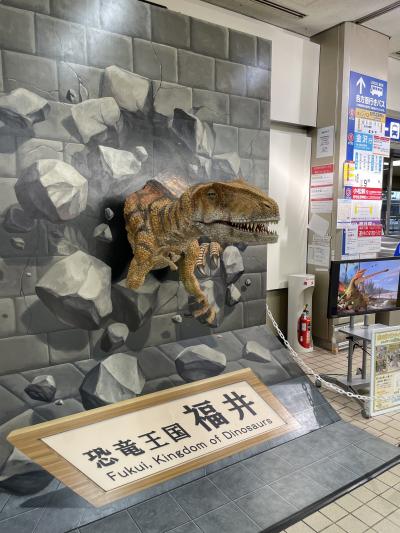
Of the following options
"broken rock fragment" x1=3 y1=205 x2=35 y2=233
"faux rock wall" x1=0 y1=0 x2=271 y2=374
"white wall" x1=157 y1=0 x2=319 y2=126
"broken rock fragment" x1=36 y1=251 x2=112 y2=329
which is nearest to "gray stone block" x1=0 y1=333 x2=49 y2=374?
"faux rock wall" x1=0 y1=0 x2=271 y2=374

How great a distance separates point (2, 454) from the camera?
1864 millimetres

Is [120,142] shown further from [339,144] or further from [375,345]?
[339,144]

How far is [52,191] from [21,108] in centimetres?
38

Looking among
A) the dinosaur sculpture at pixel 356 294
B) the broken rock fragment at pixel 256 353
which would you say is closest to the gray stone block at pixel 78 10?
the broken rock fragment at pixel 256 353

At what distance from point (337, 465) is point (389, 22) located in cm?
392

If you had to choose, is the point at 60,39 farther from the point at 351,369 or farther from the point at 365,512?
the point at 351,369

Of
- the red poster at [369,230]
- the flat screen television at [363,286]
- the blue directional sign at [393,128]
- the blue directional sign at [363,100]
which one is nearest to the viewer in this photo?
the flat screen television at [363,286]

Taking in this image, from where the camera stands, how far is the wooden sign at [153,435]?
1902 mm

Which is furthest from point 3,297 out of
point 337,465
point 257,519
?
point 337,465

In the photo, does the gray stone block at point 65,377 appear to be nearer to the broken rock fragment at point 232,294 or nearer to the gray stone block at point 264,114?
the broken rock fragment at point 232,294

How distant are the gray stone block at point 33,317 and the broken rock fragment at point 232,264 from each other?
107 cm

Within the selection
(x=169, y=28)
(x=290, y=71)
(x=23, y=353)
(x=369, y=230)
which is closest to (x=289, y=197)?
(x=369, y=230)

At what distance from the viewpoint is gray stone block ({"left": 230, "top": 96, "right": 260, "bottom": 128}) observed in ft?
8.29

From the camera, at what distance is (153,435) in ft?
6.97
